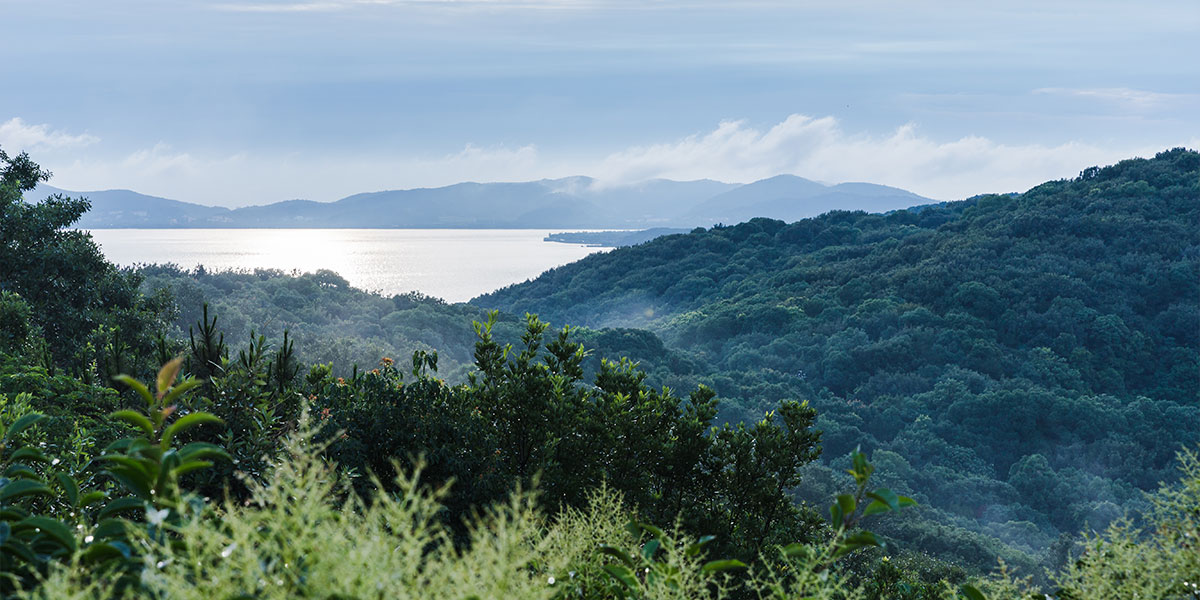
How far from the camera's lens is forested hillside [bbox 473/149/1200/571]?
30.0 metres

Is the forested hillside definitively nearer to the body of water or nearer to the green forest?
the green forest

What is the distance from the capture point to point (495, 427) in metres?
5.66

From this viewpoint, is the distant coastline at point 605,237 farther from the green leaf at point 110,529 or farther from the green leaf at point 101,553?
the green leaf at point 101,553

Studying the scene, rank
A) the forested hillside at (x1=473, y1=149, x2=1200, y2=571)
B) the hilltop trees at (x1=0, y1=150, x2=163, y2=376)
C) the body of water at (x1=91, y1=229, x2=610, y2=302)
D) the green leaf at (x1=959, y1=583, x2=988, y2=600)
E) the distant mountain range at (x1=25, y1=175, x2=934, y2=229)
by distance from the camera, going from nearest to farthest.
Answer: the green leaf at (x1=959, y1=583, x2=988, y2=600)
the hilltop trees at (x1=0, y1=150, x2=163, y2=376)
the forested hillside at (x1=473, y1=149, x2=1200, y2=571)
the body of water at (x1=91, y1=229, x2=610, y2=302)
the distant mountain range at (x1=25, y1=175, x2=934, y2=229)

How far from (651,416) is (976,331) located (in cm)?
4144

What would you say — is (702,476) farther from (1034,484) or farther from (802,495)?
(1034,484)

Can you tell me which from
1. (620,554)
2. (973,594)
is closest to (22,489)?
(620,554)

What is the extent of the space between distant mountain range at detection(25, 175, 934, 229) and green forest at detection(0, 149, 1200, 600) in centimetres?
9687

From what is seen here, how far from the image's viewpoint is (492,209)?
178 metres

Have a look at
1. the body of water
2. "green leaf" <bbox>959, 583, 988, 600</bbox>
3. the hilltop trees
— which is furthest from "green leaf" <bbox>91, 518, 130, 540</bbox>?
the body of water

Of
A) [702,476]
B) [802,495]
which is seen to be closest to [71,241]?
[702,476]

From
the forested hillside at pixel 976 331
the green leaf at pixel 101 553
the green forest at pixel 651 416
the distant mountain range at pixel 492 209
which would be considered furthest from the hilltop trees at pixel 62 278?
the distant mountain range at pixel 492 209

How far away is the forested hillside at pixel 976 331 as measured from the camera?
30.0 metres

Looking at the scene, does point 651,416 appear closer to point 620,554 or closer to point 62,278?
point 620,554
